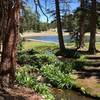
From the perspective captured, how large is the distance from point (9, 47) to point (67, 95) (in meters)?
4.45

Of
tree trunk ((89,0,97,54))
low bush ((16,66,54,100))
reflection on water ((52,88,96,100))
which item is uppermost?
tree trunk ((89,0,97,54))

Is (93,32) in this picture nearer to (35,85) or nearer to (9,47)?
(35,85)

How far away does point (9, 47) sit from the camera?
13.5 m

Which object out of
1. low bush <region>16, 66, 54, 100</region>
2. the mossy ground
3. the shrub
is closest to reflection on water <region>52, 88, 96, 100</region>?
the mossy ground

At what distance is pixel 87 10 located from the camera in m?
34.4

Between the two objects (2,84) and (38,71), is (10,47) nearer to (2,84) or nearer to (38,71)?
(2,84)

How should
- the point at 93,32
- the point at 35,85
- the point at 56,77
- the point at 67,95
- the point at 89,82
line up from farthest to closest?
the point at 93,32
the point at 56,77
the point at 89,82
the point at 67,95
the point at 35,85

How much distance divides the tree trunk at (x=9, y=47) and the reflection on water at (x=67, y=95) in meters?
3.08

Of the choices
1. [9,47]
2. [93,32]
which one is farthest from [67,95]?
[93,32]

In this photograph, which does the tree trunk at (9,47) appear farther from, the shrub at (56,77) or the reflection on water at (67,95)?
the shrub at (56,77)

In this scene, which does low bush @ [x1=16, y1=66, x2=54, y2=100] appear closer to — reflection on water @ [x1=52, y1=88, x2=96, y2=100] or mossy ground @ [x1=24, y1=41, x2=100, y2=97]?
reflection on water @ [x1=52, y1=88, x2=96, y2=100]

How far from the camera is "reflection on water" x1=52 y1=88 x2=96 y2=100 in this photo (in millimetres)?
15797

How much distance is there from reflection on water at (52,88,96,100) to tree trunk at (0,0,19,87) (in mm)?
3083

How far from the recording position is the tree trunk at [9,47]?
1320 cm
